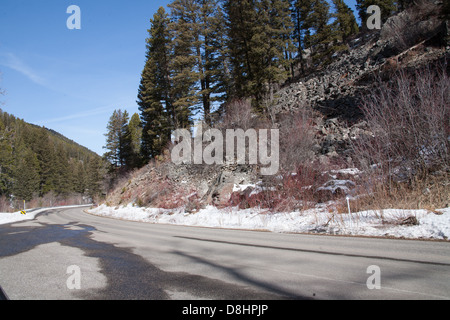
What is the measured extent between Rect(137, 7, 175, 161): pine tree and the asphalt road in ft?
82.9

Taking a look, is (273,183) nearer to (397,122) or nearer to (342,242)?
(397,122)

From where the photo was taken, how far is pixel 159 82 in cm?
3262

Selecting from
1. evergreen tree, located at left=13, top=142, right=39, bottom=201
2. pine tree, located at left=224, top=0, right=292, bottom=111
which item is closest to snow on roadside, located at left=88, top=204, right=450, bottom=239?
pine tree, located at left=224, top=0, right=292, bottom=111

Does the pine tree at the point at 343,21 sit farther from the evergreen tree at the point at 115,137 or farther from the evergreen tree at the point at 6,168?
the evergreen tree at the point at 6,168

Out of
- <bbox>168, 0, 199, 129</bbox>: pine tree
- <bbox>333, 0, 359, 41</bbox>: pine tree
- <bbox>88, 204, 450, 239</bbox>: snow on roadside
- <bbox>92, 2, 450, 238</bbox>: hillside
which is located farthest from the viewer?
<bbox>333, 0, 359, 41</bbox>: pine tree

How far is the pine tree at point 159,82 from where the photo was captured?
30172mm

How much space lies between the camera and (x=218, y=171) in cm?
2227

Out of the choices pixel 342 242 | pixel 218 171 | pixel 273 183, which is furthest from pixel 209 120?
pixel 342 242

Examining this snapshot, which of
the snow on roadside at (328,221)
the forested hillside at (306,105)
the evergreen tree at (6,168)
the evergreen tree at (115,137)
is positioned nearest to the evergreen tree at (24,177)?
the evergreen tree at (6,168)

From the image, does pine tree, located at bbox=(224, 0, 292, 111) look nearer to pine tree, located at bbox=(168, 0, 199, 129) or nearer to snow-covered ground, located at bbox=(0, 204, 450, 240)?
pine tree, located at bbox=(168, 0, 199, 129)

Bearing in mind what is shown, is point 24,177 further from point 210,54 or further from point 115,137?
point 210,54

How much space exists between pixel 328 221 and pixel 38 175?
7371cm

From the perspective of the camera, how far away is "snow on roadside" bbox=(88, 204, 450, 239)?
755 cm

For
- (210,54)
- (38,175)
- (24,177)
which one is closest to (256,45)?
(210,54)
